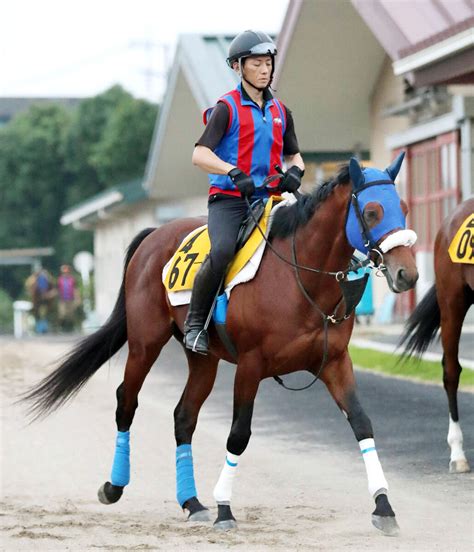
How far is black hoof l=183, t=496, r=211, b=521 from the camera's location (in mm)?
7684

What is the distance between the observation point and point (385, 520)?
7.00 m

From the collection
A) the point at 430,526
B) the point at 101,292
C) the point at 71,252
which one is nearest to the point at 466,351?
the point at 430,526

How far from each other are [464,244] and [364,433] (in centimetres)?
325

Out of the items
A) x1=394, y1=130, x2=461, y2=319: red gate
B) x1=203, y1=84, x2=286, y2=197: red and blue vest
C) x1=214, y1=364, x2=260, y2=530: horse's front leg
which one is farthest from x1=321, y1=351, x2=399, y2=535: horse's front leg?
x1=394, y1=130, x2=461, y2=319: red gate

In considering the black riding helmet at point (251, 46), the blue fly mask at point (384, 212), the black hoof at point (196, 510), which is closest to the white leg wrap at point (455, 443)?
the black hoof at point (196, 510)

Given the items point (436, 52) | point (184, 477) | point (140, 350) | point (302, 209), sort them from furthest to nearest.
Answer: point (436, 52), point (140, 350), point (184, 477), point (302, 209)

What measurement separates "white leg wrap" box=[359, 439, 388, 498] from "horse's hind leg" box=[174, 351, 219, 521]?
1.06 meters

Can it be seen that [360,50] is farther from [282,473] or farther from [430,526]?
[430,526]

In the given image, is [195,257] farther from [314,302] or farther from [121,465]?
[121,465]

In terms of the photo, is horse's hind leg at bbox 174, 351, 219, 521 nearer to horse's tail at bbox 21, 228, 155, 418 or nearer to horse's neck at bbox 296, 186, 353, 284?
horse's tail at bbox 21, 228, 155, 418

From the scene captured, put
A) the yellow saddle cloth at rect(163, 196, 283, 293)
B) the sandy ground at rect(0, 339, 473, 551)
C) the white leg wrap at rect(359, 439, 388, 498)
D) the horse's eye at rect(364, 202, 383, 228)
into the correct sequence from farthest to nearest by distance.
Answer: the yellow saddle cloth at rect(163, 196, 283, 293) → the white leg wrap at rect(359, 439, 388, 498) → the sandy ground at rect(0, 339, 473, 551) → the horse's eye at rect(364, 202, 383, 228)

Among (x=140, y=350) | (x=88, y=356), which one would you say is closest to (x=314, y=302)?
(x=140, y=350)

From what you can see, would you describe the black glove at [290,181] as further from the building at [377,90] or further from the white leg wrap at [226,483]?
the building at [377,90]

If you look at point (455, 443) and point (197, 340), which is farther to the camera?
point (455, 443)
